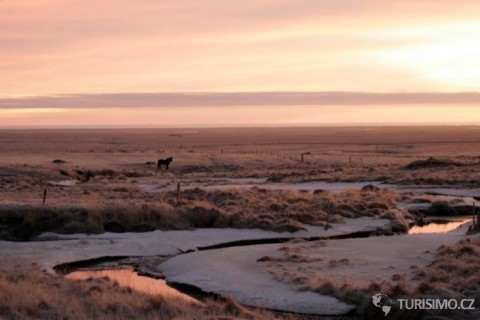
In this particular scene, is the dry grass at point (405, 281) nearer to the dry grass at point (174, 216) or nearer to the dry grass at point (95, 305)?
the dry grass at point (95, 305)

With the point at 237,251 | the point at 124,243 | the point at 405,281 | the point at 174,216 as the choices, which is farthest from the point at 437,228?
the point at 124,243

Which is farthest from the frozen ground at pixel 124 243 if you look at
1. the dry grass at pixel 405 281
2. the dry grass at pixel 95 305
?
the dry grass at pixel 95 305

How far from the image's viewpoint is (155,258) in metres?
22.4

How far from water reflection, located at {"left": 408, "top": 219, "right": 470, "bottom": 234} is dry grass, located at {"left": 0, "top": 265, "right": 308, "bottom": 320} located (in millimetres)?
16040

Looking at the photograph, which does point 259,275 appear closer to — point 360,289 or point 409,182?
point 360,289

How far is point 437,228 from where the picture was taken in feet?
97.7

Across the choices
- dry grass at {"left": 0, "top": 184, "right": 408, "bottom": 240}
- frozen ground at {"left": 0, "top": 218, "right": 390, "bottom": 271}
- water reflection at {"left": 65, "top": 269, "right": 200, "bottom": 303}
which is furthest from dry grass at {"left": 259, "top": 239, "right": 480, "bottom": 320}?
dry grass at {"left": 0, "top": 184, "right": 408, "bottom": 240}

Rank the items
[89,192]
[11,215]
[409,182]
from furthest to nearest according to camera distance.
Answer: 1. [409,182]
2. [89,192]
3. [11,215]

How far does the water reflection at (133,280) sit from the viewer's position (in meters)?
17.3

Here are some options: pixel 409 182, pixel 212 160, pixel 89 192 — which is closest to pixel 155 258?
pixel 89 192

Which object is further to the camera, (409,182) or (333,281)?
(409,182)

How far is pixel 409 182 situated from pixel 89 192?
23483 millimetres

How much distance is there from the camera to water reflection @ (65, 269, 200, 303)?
1731cm

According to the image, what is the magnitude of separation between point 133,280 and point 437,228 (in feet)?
52.6
